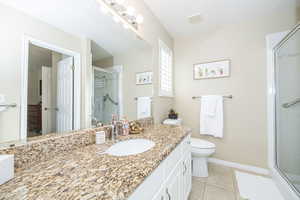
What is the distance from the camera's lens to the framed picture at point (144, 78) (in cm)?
152

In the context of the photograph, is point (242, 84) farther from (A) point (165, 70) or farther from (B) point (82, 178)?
(B) point (82, 178)

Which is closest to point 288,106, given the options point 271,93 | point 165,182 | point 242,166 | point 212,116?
point 271,93

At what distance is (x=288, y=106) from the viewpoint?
1622 millimetres

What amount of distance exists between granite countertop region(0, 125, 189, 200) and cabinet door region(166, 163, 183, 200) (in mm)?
281

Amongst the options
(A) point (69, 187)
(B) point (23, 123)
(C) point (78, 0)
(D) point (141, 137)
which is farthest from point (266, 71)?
(B) point (23, 123)

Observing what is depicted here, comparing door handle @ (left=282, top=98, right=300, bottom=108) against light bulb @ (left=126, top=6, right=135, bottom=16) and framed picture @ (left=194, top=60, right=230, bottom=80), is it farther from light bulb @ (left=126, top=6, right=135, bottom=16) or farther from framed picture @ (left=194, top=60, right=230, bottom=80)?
light bulb @ (left=126, top=6, right=135, bottom=16)

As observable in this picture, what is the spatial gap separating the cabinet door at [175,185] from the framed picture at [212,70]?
1.61 metres

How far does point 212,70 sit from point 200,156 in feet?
4.41

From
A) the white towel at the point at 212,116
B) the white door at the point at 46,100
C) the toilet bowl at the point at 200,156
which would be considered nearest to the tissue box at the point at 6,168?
the white door at the point at 46,100

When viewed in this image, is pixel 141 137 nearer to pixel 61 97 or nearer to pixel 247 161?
pixel 61 97

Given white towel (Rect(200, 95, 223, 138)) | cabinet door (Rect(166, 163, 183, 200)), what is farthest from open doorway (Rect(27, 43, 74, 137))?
white towel (Rect(200, 95, 223, 138))

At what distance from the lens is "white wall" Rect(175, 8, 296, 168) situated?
5.95 ft

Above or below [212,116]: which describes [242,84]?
above

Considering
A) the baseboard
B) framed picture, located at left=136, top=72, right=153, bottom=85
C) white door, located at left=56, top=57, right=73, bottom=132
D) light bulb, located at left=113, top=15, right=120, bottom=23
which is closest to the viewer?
white door, located at left=56, top=57, right=73, bottom=132
